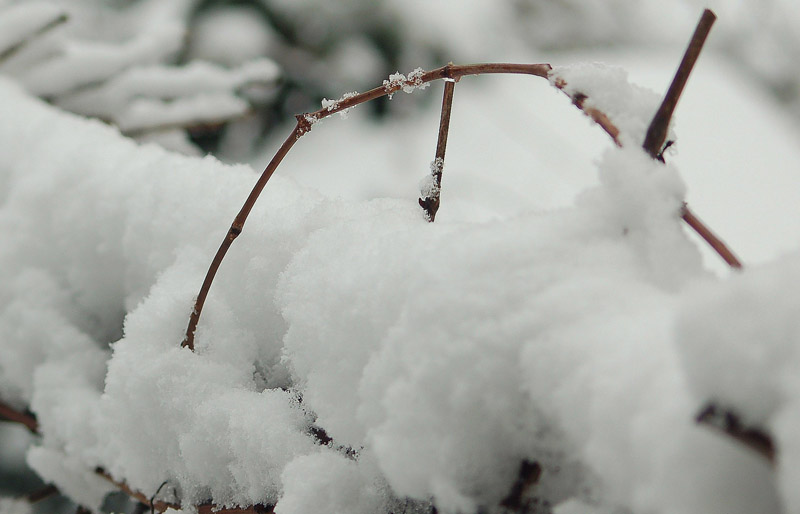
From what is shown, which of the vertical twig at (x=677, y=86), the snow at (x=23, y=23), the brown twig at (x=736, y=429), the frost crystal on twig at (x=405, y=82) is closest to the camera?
the brown twig at (x=736, y=429)

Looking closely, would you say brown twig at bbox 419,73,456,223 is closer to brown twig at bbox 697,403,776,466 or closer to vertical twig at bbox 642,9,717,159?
vertical twig at bbox 642,9,717,159

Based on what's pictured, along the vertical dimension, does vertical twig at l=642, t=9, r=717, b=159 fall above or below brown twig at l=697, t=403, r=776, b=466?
above

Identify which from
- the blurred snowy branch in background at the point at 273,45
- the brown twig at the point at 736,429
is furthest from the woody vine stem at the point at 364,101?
the blurred snowy branch in background at the point at 273,45

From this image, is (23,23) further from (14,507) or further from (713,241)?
(713,241)

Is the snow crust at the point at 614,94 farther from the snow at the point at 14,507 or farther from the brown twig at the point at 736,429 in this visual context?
the snow at the point at 14,507

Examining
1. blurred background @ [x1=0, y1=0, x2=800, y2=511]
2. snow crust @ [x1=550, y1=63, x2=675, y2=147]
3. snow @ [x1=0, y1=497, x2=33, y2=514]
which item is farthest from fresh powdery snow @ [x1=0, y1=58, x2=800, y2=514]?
blurred background @ [x1=0, y1=0, x2=800, y2=511]

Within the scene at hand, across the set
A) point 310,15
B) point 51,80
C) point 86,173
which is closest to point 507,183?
point 310,15
